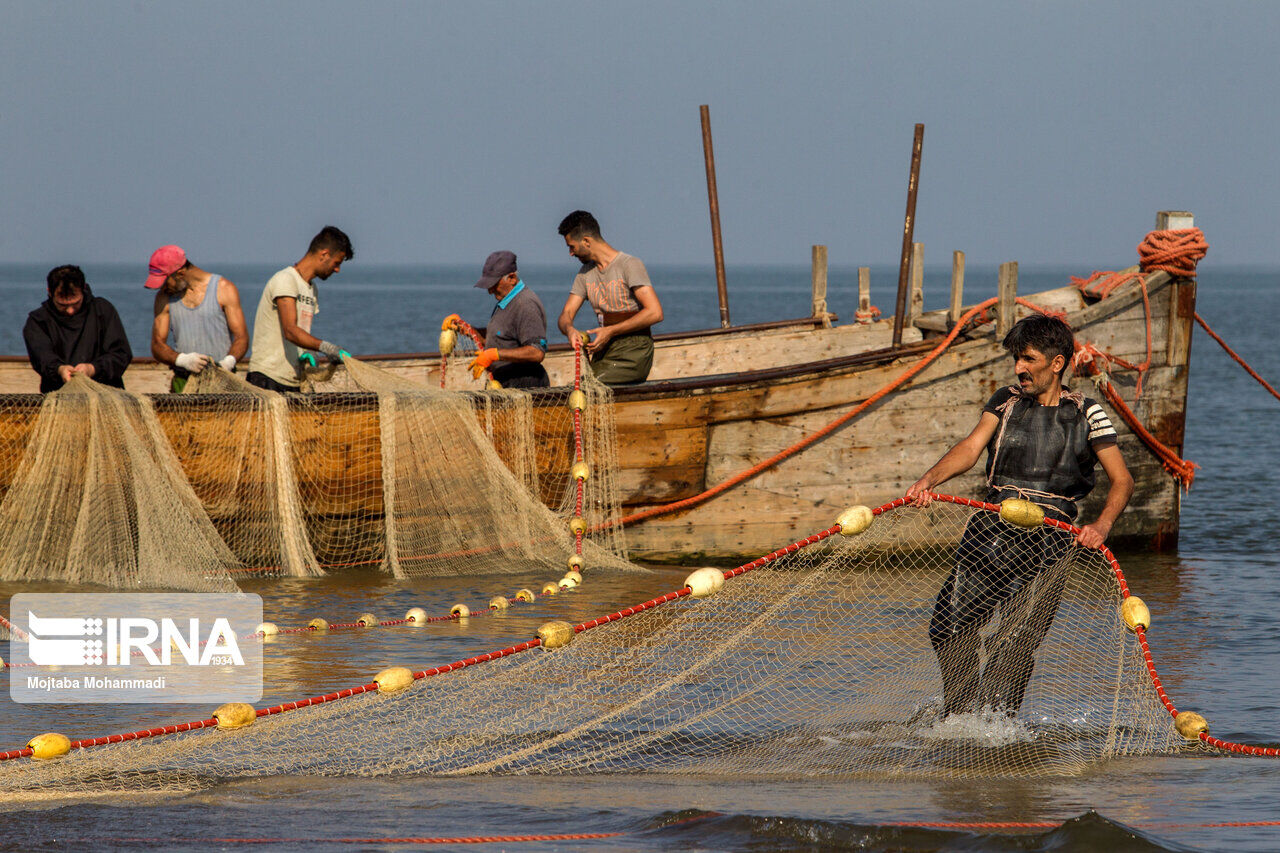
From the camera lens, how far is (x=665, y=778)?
5273mm

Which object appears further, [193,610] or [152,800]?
[193,610]

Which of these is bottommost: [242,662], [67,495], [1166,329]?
[242,662]

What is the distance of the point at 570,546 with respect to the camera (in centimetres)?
893

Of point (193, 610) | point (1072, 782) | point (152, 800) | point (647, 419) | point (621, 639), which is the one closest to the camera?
point (152, 800)

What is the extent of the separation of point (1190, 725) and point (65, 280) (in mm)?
6544

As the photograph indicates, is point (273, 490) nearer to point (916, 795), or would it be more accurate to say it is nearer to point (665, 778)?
point (665, 778)

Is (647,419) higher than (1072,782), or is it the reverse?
(647,419)

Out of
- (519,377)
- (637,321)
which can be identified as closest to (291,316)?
(519,377)

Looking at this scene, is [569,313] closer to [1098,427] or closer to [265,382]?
[265,382]

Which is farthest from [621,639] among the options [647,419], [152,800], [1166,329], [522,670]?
[1166,329]

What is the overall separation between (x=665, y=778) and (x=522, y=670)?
2.30 feet

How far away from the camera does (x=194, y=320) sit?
8828 mm

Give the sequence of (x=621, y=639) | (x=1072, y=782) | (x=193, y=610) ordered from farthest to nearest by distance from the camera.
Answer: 1. (x=193, y=610)
2. (x=621, y=639)
3. (x=1072, y=782)

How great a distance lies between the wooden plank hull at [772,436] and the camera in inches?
352
